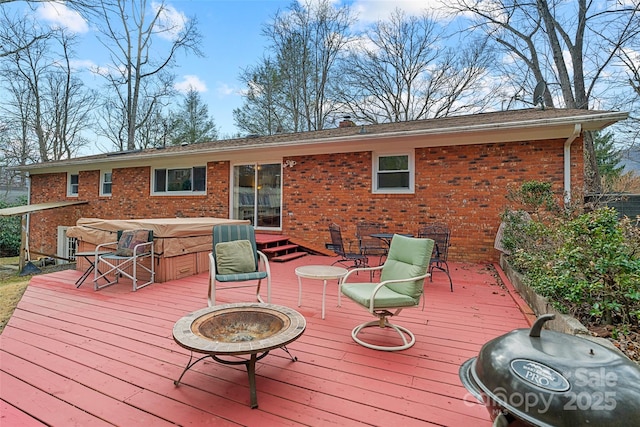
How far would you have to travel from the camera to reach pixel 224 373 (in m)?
2.42

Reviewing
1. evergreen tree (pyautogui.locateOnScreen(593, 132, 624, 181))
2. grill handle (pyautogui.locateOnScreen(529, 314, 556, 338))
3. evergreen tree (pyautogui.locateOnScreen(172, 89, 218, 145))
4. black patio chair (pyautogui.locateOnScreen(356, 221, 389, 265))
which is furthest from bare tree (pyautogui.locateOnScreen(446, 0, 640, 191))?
evergreen tree (pyautogui.locateOnScreen(172, 89, 218, 145))

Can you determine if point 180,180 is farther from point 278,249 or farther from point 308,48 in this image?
point 308,48

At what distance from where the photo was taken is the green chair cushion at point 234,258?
13.5ft

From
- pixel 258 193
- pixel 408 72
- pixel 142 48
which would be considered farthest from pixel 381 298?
pixel 142 48

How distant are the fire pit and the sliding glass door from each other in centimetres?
648

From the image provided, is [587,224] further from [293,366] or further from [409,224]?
[409,224]

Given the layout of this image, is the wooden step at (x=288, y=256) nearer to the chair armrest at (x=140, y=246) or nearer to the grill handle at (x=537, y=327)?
the chair armrest at (x=140, y=246)

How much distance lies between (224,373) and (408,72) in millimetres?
15748

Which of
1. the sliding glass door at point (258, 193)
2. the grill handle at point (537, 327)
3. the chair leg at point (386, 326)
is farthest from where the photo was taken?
the sliding glass door at point (258, 193)

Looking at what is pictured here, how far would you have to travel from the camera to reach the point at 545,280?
3.35 m

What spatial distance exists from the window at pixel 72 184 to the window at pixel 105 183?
5.37ft

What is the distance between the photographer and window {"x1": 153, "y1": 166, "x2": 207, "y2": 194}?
1001 centimetres

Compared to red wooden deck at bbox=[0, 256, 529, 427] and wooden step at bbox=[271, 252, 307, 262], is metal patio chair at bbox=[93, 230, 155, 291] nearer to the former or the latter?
red wooden deck at bbox=[0, 256, 529, 427]

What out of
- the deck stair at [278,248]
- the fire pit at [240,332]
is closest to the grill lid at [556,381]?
the fire pit at [240,332]
